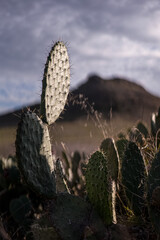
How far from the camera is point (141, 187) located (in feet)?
7.16

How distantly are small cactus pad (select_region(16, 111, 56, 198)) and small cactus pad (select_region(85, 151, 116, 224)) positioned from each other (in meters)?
0.21

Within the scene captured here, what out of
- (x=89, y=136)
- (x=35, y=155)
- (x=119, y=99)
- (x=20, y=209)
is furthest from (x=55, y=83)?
(x=119, y=99)

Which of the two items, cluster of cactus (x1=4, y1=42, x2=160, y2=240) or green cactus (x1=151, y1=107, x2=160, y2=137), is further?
green cactus (x1=151, y1=107, x2=160, y2=137)

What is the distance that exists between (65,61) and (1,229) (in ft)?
3.64

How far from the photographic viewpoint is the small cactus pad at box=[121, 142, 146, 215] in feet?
7.14

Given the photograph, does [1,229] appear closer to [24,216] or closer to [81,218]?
[81,218]

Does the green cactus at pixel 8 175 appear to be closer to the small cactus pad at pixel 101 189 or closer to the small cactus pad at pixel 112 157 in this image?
the small cactus pad at pixel 112 157

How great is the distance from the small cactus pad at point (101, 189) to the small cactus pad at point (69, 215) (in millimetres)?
61

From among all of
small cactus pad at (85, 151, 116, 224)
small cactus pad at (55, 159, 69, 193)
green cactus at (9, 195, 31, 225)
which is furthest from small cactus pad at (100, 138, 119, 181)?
green cactus at (9, 195, 31, 225)

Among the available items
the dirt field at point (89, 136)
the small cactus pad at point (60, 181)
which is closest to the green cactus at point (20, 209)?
the dirt field at point (89, 136)

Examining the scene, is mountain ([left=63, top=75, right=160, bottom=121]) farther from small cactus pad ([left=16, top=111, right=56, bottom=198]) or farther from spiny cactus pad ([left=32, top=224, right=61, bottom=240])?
spiny cactus pad ([left=32, top=224, right=61, bottom=240])

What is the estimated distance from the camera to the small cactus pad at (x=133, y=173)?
218 cm

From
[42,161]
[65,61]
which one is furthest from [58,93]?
[42,161]

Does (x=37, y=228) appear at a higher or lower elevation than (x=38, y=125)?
lower
